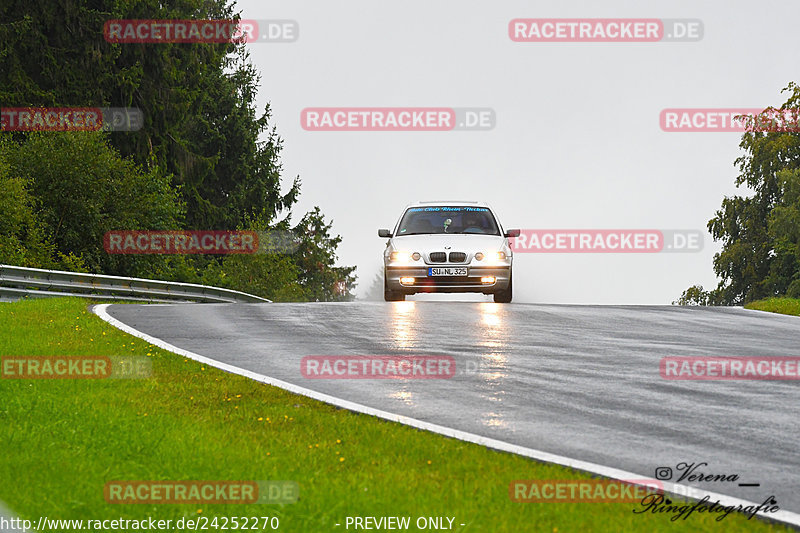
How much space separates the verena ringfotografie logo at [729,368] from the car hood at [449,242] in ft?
23.2

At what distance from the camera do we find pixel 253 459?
6.79m

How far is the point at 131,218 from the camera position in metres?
34.3

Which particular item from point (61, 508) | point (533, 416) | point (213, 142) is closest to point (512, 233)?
point (533, 416)

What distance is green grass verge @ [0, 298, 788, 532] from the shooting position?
5594 mm

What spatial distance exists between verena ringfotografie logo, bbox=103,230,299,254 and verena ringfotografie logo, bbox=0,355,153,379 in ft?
76.8

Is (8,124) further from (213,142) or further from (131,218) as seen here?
(213,142)

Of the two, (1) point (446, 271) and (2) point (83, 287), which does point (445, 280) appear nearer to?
(1) point (446, 271)

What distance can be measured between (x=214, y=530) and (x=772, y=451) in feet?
13.2

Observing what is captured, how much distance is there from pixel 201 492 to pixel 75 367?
16.4 ft

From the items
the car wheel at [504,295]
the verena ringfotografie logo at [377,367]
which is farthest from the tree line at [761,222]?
the verena ringfotografie logo at [377,367]

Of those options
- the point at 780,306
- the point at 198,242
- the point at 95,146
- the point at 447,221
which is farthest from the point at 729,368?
the point at 198,242

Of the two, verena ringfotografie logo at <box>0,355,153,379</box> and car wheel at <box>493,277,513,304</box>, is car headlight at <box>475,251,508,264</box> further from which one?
verena ringfotografie logo at <box>0,355,153,379</box>

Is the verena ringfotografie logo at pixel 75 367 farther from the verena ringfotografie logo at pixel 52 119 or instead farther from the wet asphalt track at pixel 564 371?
the verena ringfotografie logo at pixel 52 119

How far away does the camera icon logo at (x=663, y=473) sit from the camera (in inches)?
254
